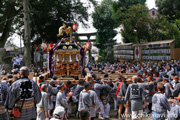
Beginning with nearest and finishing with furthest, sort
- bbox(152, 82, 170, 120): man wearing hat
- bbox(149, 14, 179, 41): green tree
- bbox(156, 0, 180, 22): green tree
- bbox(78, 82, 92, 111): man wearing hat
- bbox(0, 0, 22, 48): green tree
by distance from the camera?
bbox(152, 82, 170, 120): man wearing hat → bbox(78, 82, 92, 111): man wearing hat → bbox(0, 0, 22, 48): green tree → bbox(149, 14, 179, 41): green tree → bbox(156, 0, 180, 22): green tree

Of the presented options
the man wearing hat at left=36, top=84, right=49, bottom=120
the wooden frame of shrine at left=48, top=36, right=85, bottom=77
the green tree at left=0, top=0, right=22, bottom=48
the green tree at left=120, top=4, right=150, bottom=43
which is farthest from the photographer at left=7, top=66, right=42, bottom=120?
the green tree at left=120, top=4, right=150, bottom=43

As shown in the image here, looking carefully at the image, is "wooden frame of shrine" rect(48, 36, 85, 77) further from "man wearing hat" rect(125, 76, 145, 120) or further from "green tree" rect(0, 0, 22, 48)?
"green tree" rect(0, 0, 22, 48)

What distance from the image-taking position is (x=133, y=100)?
7355mm

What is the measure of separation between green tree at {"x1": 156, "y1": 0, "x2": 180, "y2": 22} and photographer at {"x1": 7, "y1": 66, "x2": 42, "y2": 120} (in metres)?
31.5

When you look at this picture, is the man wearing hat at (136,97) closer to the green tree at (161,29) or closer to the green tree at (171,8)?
the green tree at (161,29)

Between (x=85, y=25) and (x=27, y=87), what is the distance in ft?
85.8

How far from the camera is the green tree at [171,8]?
32.8m

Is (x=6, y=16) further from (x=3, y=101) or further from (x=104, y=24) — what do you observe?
(x=3, y=101)

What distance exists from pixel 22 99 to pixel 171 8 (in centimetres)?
3276

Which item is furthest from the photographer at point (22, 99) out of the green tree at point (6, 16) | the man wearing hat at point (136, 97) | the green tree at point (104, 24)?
the green tree at point (104, 24)

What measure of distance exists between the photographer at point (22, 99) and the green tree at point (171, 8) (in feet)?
103

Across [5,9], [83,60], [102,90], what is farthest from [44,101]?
[5,9]

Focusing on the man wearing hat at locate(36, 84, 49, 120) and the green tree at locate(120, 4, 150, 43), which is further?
the green tree at locate(120, 4, 150, 43)

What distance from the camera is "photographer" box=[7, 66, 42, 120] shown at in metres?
5.02
